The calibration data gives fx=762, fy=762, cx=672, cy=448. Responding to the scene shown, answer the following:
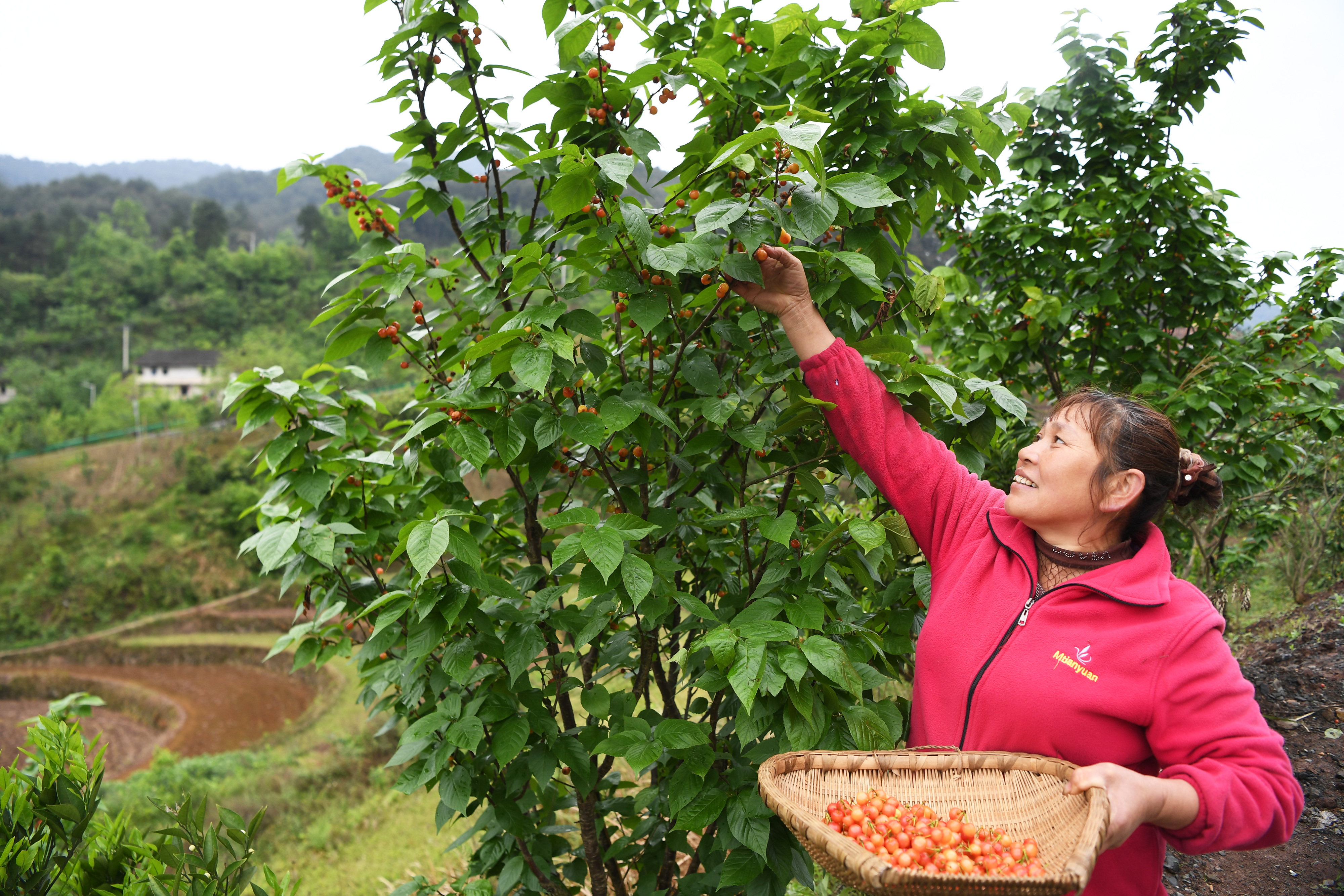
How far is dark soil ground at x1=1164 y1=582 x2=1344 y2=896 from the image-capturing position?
2.95 m

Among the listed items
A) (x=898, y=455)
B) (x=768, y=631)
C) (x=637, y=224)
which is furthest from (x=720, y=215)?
(x=768, y=631)

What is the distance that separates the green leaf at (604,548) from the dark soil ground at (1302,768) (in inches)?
120

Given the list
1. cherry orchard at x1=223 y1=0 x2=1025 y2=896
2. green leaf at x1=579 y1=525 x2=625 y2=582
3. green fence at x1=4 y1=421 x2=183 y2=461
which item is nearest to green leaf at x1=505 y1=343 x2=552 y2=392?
cherry orchard at x1=223 y1=0 x2=1025 y2=896

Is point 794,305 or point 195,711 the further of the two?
point 195,711

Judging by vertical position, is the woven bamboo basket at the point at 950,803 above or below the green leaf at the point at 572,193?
below

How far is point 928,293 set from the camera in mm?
1871

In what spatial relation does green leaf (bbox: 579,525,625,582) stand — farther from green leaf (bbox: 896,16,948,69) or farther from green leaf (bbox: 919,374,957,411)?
green leaf (bbox: 896,16,948,69)

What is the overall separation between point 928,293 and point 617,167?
0.88 m

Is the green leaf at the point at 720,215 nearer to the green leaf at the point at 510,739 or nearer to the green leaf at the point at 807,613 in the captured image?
the green leaf at the point at 807,613

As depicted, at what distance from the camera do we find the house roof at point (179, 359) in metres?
48.4

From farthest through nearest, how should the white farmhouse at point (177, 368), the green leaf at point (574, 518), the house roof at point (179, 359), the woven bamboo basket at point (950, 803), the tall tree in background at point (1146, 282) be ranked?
the house roof at point (179, 359) < the white farmhouse at point (177, 368) < the tall tree in background at point (1146, 282) < the green leaf at point (574, 518) < the woven bamboo basket at point (950, 803)

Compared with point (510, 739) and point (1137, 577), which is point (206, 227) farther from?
point (1137, 577)

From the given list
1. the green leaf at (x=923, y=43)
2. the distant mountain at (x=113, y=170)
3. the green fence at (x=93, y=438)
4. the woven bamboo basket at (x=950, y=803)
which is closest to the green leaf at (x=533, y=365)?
the woven bamboo basket at (x=950, y=803)

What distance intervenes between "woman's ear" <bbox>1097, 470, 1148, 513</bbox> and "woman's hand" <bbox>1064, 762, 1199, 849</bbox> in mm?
Answer: 488
